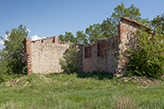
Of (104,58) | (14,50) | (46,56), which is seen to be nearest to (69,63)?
(46,56)

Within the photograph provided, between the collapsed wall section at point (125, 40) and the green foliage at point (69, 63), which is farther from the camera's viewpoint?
the green foliage at point (69, 63)

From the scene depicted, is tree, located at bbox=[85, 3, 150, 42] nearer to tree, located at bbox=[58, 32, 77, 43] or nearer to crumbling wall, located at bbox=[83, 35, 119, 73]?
tree, located at bbox=[58, 32, 77, 43]

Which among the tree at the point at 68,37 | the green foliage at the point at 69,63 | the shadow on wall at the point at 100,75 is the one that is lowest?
the shadow on wall at the point at 100,75

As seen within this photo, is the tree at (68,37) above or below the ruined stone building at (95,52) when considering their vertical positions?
above

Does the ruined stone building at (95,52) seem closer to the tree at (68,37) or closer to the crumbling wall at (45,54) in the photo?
the crumbling wall at (45,54)

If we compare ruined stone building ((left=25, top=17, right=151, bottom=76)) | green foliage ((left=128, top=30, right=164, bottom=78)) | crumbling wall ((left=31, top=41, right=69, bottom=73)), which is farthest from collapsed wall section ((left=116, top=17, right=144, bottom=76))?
crumbling wall ((left=31, top=41, right=69, bottom=73))

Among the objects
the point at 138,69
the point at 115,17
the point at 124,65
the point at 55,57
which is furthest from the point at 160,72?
the point at 115,17

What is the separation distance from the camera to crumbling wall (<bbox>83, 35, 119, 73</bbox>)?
43.1 ft

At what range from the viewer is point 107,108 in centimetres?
485

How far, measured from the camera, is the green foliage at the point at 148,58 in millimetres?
11109

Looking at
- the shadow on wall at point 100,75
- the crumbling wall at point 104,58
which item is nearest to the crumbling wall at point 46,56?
the crumbling wall at point 104,58

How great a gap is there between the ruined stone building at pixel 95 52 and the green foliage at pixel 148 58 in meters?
0.61

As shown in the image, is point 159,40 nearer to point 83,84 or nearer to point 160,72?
point 160,72

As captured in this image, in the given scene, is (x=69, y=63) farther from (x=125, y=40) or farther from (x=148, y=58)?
(x=148, y=58)
